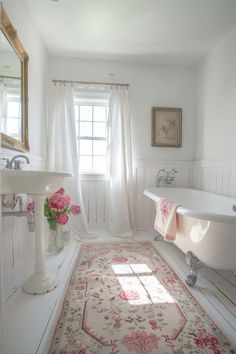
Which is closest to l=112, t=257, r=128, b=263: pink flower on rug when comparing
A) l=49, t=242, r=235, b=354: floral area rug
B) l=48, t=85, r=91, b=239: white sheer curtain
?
l=49, t=242, r=235, b=354: floral area rug

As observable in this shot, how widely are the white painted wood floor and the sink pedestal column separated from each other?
4 centimetres

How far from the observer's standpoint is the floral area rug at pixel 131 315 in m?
1.11

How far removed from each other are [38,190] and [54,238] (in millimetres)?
1062

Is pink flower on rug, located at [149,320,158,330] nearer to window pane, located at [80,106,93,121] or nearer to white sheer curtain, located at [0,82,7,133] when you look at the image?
white sheer curtain, located at [0,82,7,133]

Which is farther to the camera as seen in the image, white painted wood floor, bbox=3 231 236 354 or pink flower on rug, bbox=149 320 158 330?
pink flower on rug, bbox=149 320 158 330

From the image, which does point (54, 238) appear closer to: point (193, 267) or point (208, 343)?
point (193, 267)

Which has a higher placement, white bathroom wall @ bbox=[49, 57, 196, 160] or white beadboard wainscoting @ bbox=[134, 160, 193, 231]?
white bathroom wall @ bbox=[49, 57, 196, 160]

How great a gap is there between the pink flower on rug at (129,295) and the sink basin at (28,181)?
0.92 meters

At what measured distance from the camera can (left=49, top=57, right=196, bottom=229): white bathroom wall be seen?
9.73 feet

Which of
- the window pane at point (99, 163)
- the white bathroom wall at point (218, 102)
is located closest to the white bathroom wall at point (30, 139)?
the window pane at point (99, 163)

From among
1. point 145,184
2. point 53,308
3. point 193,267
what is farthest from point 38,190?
point 145,184

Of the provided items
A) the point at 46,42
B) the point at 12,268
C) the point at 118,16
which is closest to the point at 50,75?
the point at 46,42

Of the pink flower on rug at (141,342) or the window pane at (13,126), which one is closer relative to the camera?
the pink flower on rug at (141,342)

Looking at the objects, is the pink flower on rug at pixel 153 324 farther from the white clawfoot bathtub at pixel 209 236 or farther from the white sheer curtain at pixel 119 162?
the white sheer curtain at pixel 119 162
